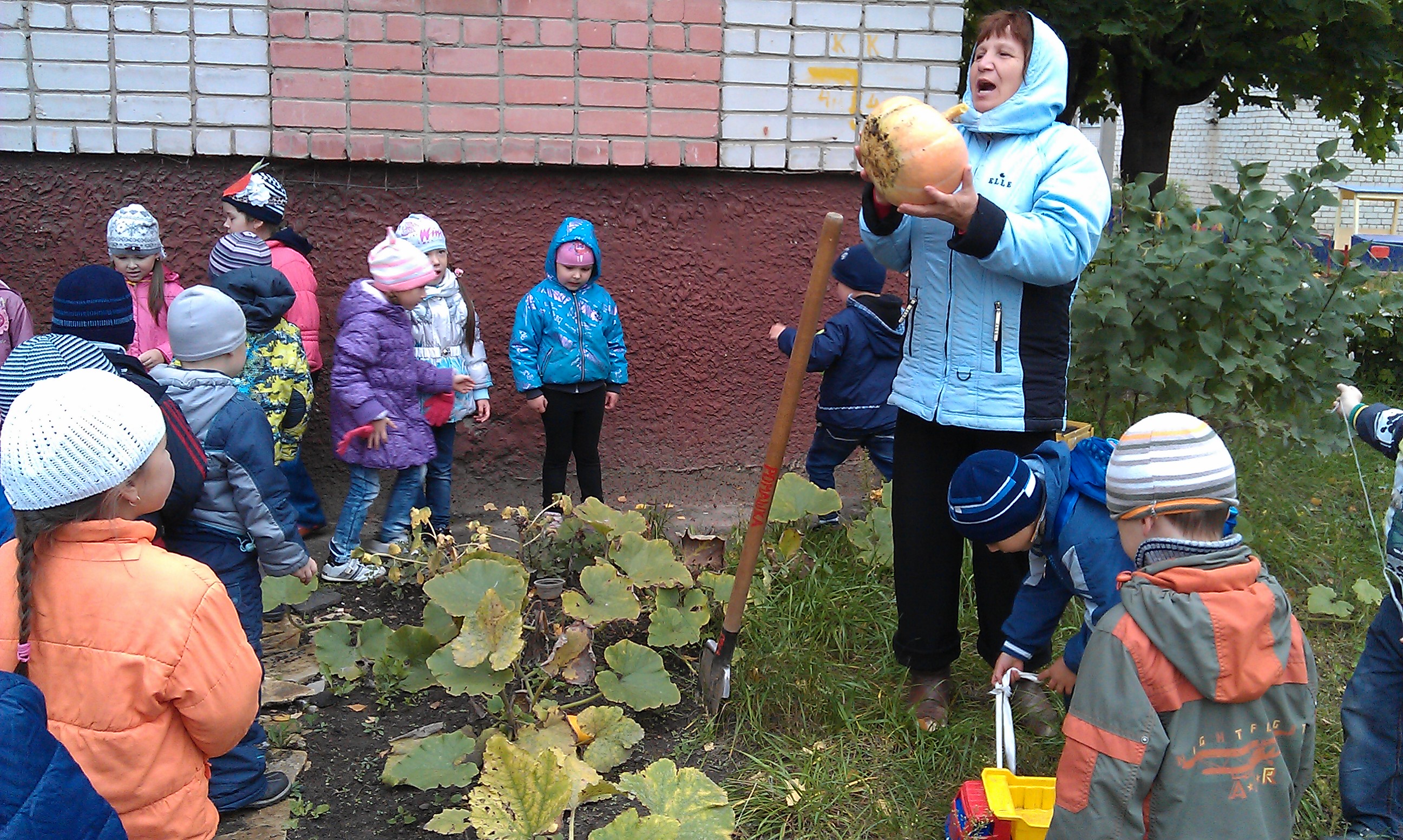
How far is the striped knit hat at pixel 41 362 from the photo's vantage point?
9.66 feet

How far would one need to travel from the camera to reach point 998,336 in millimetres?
2654

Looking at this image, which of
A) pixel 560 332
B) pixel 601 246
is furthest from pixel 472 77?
pixel 560 332

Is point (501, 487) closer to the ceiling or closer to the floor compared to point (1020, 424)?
closer to the floor

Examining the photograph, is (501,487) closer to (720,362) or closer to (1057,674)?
(720,362)

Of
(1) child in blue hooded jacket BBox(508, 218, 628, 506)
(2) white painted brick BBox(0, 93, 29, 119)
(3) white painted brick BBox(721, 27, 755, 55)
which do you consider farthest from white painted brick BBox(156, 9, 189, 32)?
(3) white painted brick BBox(721, 27, 755, 55)

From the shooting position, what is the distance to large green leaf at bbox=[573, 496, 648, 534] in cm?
356

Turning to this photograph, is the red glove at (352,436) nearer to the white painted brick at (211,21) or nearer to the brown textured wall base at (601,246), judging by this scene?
the brown textured wall base at (601,246)

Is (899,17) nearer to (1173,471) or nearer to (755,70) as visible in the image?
(755,70)

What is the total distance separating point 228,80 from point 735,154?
203cm

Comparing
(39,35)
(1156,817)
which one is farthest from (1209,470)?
(39,35)

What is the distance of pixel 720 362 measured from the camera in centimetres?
475

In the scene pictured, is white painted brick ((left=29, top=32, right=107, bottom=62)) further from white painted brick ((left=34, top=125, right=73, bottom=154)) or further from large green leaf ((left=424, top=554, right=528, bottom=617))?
large green leaf ((left=424, top=554, right=528, bottom=617))

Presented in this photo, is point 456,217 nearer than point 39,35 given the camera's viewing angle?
No

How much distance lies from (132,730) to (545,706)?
3.86 feet
